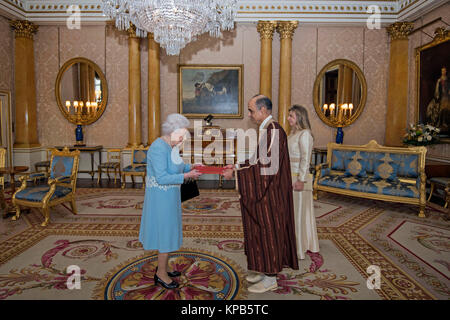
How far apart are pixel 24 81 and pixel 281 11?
746 centimetres

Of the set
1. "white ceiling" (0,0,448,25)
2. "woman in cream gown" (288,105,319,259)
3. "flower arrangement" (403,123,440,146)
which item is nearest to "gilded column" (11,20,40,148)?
"white ceiling" (0,0,448,25)

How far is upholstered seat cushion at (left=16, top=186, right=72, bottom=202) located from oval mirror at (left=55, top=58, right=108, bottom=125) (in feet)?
13.4

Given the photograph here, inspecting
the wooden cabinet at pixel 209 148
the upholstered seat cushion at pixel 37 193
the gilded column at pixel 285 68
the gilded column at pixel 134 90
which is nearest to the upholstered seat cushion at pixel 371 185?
the gilded column at pixel 285 68

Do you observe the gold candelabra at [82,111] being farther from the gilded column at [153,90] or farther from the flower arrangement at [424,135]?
the flower arrangement at [424,135]

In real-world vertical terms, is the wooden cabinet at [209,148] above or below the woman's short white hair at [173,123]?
below

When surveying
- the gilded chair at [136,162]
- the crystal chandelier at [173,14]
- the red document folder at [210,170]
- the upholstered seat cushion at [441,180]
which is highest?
the crystal chandelier at [173,14]

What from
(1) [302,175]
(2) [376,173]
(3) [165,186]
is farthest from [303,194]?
(2) [376,173]

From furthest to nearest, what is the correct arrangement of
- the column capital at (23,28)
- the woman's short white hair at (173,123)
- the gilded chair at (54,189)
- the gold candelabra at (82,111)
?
the gold candelabra at (82,111) → the column capital at (23,28) → the gilded chair at (54,189) → the woman's short white hair at (173,123)

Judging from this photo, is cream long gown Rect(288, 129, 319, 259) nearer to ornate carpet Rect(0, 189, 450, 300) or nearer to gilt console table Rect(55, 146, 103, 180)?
ornate carpet Rect(0, 189, 450, 300)

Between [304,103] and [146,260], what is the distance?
6.64 metres

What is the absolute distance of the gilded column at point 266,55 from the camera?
25.0 feet

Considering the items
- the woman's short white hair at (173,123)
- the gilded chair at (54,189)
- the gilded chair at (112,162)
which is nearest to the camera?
the woman's short white hair at (173,123)

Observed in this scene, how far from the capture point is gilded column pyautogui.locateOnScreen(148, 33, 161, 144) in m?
7.75
